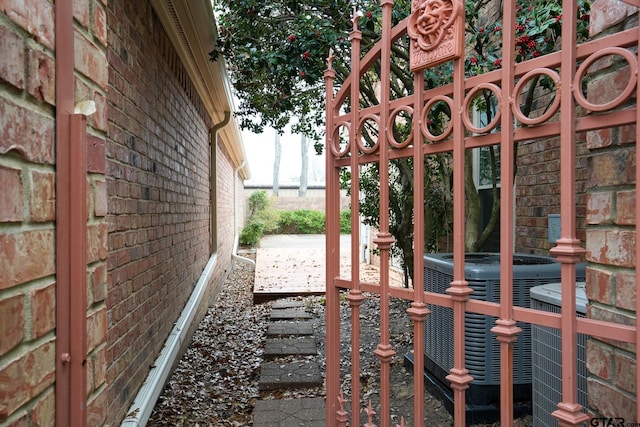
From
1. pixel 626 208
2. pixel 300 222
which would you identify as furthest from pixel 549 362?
pixel 300 222

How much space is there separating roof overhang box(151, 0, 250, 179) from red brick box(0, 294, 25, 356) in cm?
337

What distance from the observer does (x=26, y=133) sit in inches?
34.6

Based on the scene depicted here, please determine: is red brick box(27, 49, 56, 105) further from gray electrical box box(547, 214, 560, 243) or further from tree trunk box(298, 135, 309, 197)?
tree trunk box(298, 135, 309, 197)

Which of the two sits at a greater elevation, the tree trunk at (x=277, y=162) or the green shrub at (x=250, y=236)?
the tree trunk at (x=277, y=162)

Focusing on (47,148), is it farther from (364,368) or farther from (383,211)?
(364,368)

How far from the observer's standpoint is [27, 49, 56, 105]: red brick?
90 cm

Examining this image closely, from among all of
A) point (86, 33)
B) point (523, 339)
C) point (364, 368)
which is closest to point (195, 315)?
point (364, 368)

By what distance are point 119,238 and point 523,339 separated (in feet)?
8.06

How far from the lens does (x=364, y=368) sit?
4.23m

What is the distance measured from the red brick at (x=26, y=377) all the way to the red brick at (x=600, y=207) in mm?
1336

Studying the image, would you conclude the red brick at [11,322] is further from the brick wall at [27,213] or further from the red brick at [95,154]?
the red brick at [95,154]

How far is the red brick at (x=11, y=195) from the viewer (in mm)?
800

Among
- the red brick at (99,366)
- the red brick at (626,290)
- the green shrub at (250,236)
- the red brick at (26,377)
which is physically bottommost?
the green shrub at (250,236)

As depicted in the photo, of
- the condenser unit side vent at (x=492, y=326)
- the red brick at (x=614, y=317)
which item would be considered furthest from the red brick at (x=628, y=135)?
the condenser unit side vent at (x=492, y=326)
